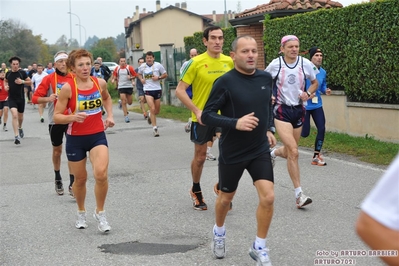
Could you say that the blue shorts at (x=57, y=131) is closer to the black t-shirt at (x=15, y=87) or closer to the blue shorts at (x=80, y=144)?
the blue shorts at (x=80, y=144)

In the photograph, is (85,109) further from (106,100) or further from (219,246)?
(219,246)

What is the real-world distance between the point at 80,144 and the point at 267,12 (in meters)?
12.6

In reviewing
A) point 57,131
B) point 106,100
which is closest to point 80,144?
point 106,100

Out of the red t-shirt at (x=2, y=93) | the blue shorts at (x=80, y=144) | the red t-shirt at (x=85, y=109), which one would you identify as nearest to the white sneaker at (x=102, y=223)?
the blue shorts at (x=80, y=144)

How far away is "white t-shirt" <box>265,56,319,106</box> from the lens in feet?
25.1

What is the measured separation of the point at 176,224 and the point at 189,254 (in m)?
1.15

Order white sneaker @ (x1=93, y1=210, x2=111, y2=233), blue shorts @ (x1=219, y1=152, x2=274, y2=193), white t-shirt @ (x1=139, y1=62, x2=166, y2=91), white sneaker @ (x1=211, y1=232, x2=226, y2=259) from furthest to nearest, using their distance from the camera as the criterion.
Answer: white t-shirt @ (x1=139, y1=62, x2=166, y2=91) → white sneaker @ (x1=93, y1=210, x2=111, y2=233) → white sneaker @ (x1=211, y1=232, x2=226, y2=259) → blue shorts @ (x1=219, y1=152, x2=274, y2=193)

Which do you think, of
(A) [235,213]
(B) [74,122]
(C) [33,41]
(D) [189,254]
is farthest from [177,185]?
(C) [33,41]

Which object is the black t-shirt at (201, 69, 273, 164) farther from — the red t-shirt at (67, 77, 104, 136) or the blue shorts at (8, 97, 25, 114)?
the blue shorts at (8, 97, 25, 114)

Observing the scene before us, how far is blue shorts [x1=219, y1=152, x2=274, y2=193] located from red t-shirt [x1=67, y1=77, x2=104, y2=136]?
5.93 feet

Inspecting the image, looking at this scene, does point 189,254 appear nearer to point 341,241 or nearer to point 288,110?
point 341,241

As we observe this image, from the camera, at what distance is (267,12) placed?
18.4 metres

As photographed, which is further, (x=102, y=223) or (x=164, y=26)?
(x=164, y=26)

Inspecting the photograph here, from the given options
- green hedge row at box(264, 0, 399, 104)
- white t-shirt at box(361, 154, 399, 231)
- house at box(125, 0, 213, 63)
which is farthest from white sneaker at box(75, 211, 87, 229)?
house at box(125, 0, 213, 63)
